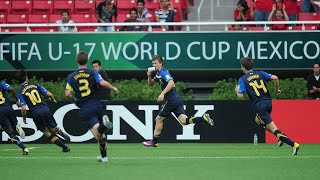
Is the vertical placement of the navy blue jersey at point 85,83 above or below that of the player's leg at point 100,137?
above

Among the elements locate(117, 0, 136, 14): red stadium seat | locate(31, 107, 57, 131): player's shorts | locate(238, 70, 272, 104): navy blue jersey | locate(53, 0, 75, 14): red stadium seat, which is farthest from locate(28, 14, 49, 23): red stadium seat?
locate(238, 70, 272, 104): navy blue jersey

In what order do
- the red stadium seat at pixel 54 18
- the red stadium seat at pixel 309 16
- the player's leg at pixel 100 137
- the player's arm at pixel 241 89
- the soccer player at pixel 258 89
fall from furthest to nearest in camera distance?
the red stadium seat at pixel 54 18 → the red stadium seat at pixel 309 16 → the soccer player at pixel 258 89 → the player's arm at pixel 241 89 → the player's leg at pixel 100 137

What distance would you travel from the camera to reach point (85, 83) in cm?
1388

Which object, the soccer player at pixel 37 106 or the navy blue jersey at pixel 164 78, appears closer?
the soccer player at pixel 37 106

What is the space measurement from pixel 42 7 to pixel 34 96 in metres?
8.02

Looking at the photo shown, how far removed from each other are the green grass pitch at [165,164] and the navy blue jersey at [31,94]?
1.01 m

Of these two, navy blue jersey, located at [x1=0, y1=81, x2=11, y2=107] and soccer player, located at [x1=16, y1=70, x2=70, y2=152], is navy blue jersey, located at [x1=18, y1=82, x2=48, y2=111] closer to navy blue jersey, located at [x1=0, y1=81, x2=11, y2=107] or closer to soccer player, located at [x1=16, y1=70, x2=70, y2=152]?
soccer player, located at [x1=16, y1=70, x2=70, y2=152]

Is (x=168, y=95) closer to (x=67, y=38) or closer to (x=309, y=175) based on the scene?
(x=67, y=38)

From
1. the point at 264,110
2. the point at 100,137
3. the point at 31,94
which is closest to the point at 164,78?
the point at 264,110

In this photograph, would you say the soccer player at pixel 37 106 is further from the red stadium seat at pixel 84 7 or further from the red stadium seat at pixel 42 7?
the red stadium seat at pixel 42 7

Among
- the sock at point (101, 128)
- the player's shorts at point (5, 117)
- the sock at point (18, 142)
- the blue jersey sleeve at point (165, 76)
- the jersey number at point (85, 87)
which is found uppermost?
the jersey number at point (85, 87)

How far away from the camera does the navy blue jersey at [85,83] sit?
13.9 m

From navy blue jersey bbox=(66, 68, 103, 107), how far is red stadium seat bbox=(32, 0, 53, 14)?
12002 mm

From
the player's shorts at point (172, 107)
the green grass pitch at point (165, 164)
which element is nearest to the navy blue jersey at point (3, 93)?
the green grass pitch at point (165, 164)
